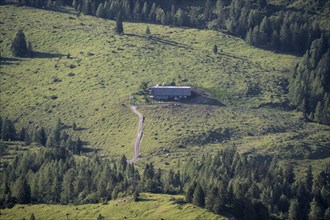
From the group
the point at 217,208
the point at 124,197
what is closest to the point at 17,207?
the point at 124,197

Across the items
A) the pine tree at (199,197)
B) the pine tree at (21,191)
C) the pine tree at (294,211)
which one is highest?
the pine tree at (199,197)

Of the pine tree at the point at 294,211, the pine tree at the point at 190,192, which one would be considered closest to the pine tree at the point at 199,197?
the pine tree at the point at 190,192

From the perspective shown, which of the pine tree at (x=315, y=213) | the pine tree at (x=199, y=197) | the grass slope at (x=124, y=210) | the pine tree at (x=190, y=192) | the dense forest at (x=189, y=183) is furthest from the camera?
the pine tree at (x=315, y=213)

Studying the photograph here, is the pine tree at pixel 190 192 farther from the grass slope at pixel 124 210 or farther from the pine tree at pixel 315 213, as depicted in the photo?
the pine tree at pixel 315 213

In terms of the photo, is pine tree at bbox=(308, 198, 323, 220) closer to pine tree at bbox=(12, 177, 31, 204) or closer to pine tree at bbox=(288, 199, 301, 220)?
pine tree at bbox=(288, 199, 301, 220)

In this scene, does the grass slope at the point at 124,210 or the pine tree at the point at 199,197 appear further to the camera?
the pine tree at the point at 199,197

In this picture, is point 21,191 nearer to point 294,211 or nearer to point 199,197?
point 199,197

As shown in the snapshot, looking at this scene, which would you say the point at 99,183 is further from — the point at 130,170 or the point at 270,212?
the point at 270,212

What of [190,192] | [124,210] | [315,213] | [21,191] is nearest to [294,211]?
[315,213]
